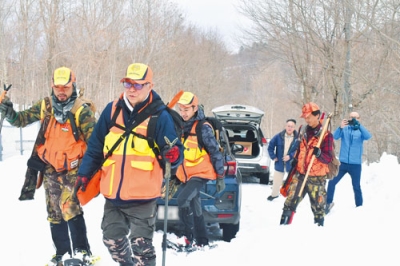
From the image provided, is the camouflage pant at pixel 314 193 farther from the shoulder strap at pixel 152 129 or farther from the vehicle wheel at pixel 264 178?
the vehicle wheel at pixel 264 178

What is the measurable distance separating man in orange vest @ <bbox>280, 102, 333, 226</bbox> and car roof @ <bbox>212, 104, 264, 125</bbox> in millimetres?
4226

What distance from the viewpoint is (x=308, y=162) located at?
5.23m

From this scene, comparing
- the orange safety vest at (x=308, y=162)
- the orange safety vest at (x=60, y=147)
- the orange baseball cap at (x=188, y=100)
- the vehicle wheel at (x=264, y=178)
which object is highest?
the orange baseball cap at (x=188, y=100)

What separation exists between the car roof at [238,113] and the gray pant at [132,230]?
21.5ft

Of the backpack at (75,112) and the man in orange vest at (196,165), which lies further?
the man in orange vest at (196,165)

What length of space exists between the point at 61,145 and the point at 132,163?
3.37ft

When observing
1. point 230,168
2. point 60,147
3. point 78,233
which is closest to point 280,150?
point 230,168

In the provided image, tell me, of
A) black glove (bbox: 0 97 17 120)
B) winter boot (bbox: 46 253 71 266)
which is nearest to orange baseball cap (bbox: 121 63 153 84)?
black glove (bbox: 0 97 17 120)

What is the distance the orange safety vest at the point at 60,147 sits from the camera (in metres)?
3.70

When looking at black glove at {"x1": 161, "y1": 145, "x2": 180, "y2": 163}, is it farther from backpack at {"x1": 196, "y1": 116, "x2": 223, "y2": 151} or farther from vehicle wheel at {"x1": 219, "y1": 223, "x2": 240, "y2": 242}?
vehicle wheel at {"x1": 219, "y1": 223, "x2": 240, "y2": 242}

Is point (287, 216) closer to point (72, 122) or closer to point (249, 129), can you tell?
point (72, 122)

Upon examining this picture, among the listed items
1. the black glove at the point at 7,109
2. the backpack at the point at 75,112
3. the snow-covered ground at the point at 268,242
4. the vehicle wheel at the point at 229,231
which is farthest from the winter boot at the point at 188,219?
the black glove at the point at 7,109

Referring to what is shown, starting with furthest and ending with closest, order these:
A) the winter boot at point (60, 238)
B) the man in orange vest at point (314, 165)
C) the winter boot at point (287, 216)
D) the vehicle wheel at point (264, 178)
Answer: the vehicle wheel at point (264, 178)
the winter boot at point (287, 216)
the man in orange vest at point (314, 165)
the winter boot at point (60, 238)

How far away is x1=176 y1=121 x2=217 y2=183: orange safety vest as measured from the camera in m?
4.77
